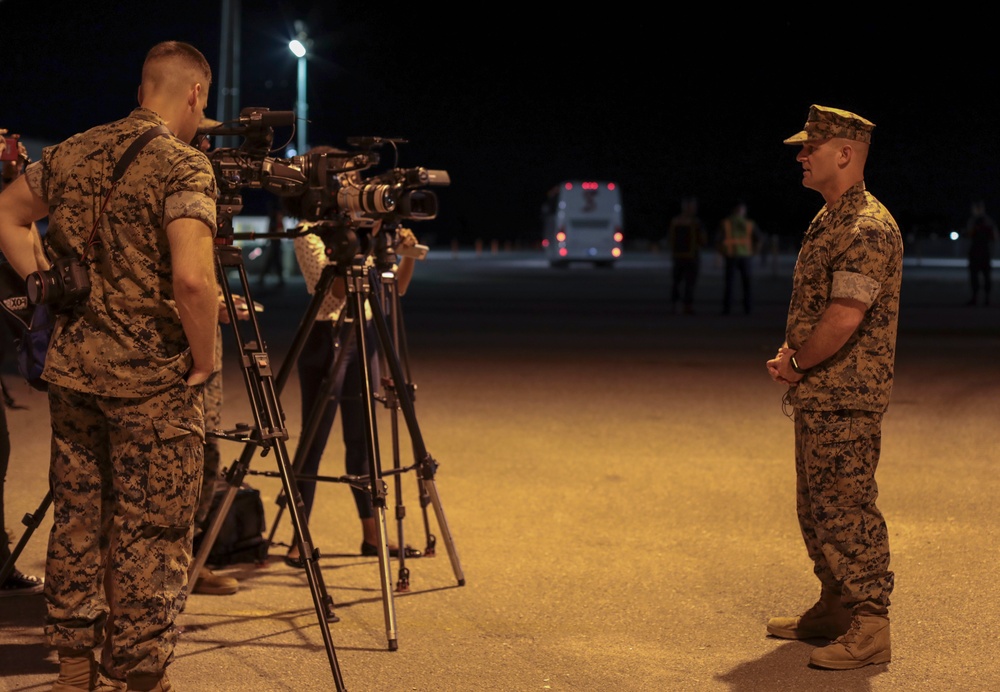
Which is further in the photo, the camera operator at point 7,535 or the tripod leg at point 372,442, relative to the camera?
the camera operator at point 7,535

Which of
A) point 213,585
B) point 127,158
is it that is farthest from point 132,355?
point 213,585

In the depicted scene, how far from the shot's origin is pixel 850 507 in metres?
4.95

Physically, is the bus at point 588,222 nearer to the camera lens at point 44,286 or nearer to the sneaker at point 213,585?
the sneaker at point 213,585

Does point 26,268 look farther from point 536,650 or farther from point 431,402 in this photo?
point 431,402

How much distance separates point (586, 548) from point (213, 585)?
196 cm

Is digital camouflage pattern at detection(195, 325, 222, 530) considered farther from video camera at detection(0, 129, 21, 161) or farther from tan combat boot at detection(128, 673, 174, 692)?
tan combat boot at detection(128, 673, 174, 692)

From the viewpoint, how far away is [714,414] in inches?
436

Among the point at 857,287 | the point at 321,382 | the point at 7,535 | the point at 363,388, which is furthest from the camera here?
the point at 321,382

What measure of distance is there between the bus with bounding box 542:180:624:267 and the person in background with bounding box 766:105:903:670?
134 feet

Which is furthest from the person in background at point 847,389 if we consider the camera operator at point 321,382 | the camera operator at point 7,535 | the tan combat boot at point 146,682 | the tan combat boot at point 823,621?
the camera operator at point 7,535

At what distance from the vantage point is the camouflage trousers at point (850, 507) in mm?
4941

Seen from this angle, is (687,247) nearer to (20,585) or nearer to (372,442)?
(372,442)

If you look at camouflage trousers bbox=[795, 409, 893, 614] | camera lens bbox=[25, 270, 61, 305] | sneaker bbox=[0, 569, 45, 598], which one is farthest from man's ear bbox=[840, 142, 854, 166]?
sneaker bbox=[0, 569, 45, 598]

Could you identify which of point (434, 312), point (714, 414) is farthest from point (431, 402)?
point (434, 312)
